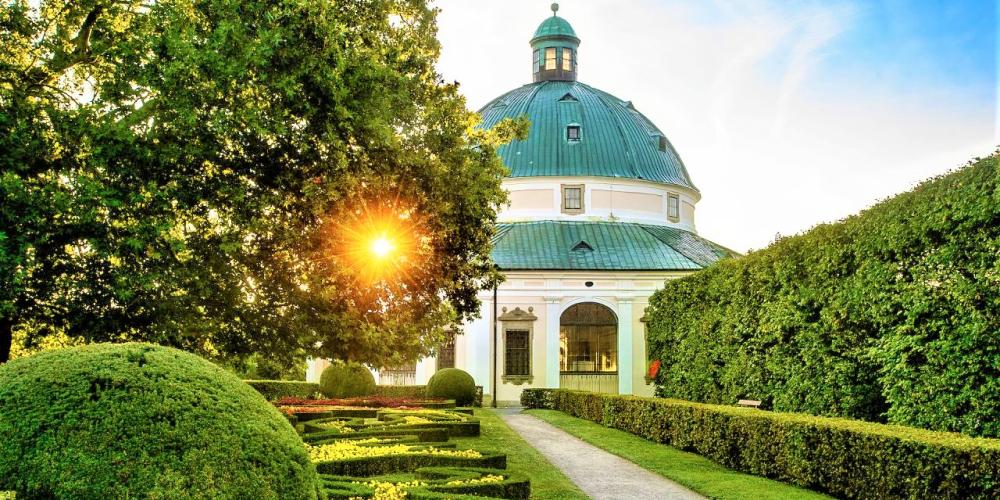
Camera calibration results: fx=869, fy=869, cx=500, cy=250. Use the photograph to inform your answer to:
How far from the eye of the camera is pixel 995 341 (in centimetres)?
1204

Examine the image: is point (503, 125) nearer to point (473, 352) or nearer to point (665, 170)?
point (473, 352)

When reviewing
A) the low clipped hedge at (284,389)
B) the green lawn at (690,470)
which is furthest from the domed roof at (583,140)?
the green lawn at (690,470)

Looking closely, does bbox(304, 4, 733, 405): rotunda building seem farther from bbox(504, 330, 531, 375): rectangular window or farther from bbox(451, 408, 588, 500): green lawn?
bbox(451, 408, 588, 500): green lawn

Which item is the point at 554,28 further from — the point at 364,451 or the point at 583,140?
the point at 364,451

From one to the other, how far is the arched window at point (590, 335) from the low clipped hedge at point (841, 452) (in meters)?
24.1

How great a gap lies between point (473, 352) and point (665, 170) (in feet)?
56.2

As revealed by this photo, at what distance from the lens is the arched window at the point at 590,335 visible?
44844 millimetres

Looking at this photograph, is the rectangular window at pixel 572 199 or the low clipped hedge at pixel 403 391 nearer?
the low clipped hedge at pixel 403 391

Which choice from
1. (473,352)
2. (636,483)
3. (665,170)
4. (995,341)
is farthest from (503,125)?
(665,170)

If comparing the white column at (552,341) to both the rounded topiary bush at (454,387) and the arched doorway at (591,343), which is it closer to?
the arched doorway at (591,343)

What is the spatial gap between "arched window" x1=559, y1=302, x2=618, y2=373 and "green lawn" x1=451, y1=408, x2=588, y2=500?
18.7 meters

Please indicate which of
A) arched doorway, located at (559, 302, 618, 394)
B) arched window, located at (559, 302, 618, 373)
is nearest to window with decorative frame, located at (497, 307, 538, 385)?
arched doorway, located at (559, 302, 618, 394)

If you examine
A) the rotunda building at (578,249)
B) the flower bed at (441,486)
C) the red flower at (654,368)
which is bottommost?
the flower bed at (441,486)

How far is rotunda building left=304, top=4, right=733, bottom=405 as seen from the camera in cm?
4419
